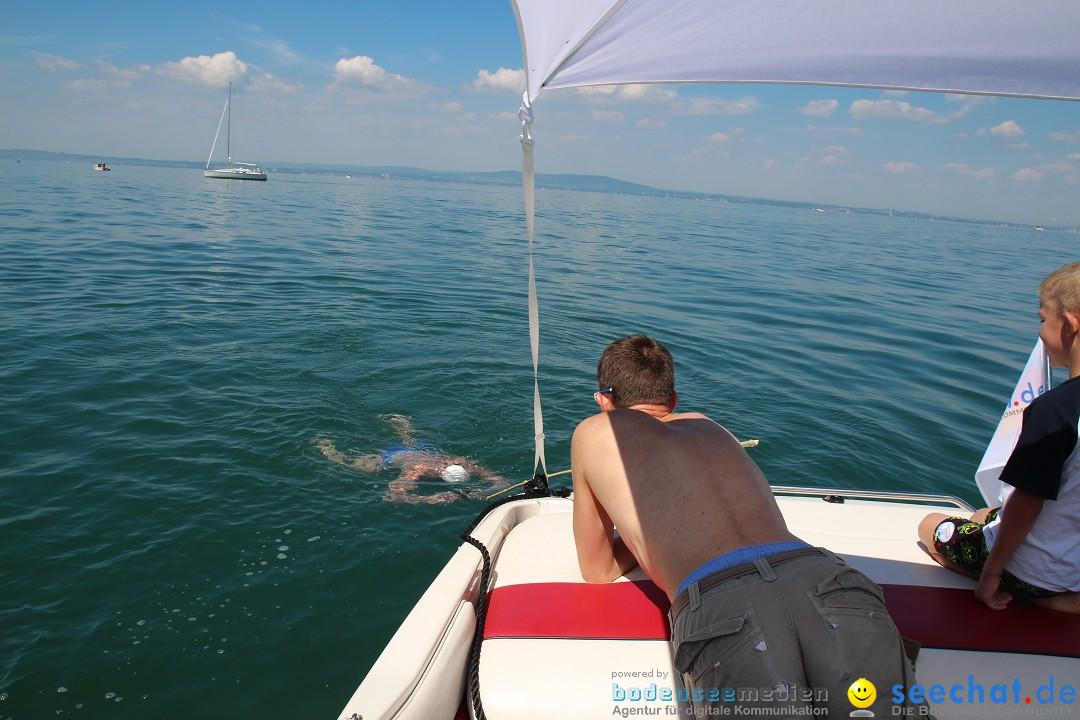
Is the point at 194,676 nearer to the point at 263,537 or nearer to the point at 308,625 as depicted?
the point at 308,625

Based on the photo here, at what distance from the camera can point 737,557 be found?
1929 mm

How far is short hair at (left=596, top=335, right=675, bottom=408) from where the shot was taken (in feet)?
8.23

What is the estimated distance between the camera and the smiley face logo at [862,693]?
1634 millimetres

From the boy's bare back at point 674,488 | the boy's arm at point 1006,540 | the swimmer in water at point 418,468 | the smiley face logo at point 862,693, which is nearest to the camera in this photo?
the smiley face logo at point 862,693

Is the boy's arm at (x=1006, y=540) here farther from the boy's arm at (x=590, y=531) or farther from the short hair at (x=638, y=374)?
the boy's arm at (x=590, y=531)

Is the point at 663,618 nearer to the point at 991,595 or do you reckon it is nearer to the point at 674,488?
the point at 674,488

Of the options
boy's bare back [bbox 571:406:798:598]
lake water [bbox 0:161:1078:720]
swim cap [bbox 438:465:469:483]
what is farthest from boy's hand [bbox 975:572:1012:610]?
swim cap [bbox 438:465:469:483]

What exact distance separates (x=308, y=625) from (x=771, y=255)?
66.6 ft

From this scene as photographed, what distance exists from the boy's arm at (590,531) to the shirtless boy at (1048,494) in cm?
137

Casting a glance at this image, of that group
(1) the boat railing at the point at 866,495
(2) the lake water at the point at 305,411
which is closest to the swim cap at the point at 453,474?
(2) the lake water at the point at 305,411

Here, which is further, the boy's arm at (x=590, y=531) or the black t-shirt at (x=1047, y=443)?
the boy's arm at (x=590, y=531)

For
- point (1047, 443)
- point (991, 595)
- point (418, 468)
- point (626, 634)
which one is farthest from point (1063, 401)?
point (418, 468)

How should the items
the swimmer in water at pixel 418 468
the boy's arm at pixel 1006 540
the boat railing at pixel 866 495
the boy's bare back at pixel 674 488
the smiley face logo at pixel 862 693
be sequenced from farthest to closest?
the swimmer in water at pixel 418 468 < the boat railing at pixel 866 495 < the boy's arm at pixel 1006 540 < the boy's bare back at pixel 674 488 < the smiley face logo at pixel 862 693

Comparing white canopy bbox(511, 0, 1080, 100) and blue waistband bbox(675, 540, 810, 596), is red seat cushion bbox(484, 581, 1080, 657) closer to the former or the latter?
blue waistband bbox(675, 540, 810, 596)
